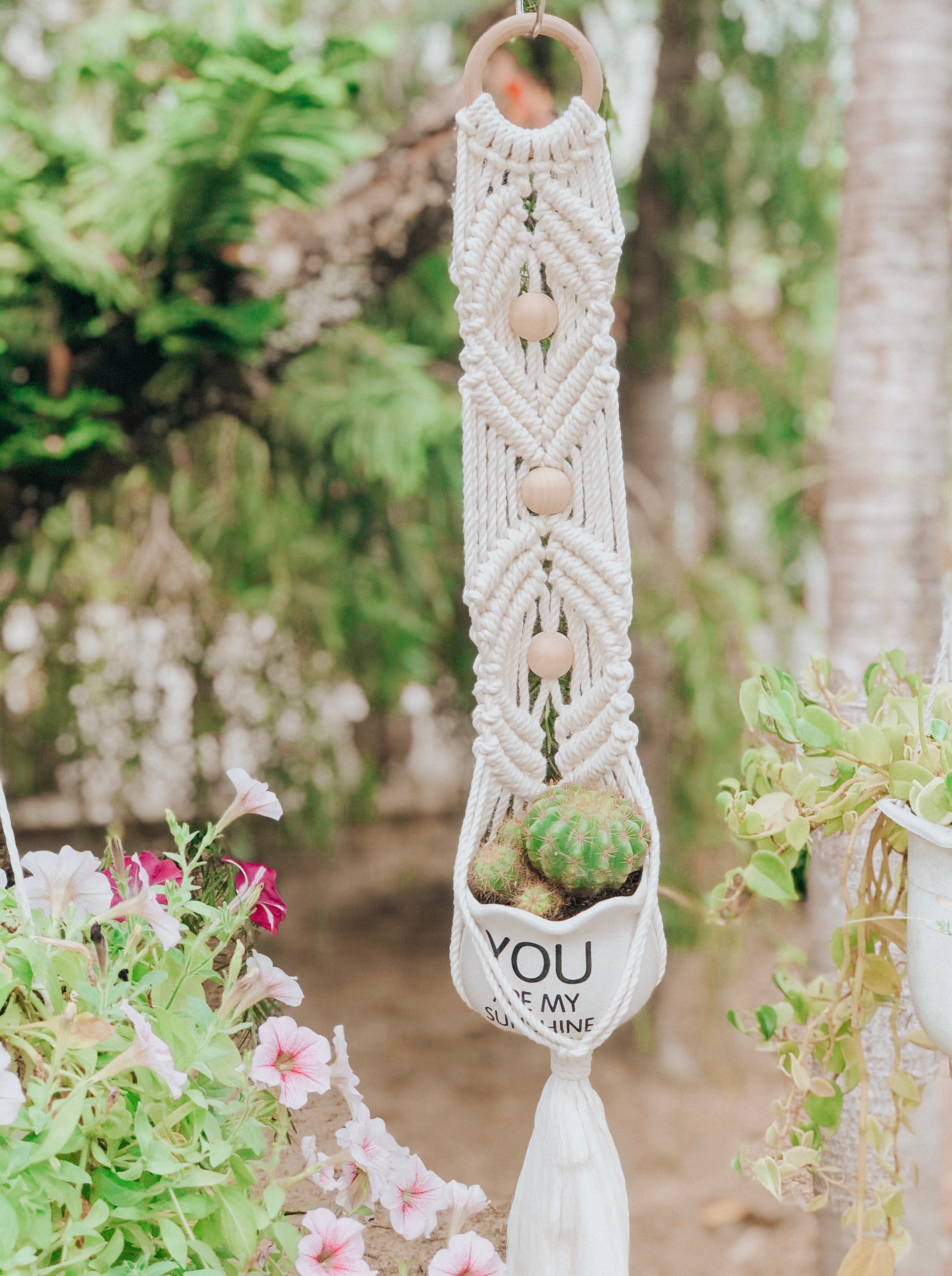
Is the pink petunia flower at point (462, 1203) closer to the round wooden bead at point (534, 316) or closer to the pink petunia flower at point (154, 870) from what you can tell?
the pink petunia flower at point (154, 870)

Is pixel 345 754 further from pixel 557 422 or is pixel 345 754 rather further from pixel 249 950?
pixel 557 422

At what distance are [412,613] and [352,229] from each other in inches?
25.4

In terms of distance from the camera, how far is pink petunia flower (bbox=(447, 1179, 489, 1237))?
66 cm

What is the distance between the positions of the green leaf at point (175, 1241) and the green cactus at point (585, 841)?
0.29 metres

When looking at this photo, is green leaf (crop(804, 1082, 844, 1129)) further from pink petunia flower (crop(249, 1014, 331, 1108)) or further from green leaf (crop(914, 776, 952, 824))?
pink petunia flower (crop(249, 1014, 331, 1108))

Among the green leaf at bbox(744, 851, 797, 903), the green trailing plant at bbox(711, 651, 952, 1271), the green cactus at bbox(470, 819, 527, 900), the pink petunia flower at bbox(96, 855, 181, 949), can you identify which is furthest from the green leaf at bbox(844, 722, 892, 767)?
the pink petunia flower at bbox(96, 855, 181, 949)

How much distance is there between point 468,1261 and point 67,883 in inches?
12.7

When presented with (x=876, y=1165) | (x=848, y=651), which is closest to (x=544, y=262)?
(x=848, y=651)

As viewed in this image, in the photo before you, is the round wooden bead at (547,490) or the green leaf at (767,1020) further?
the green leaf at (767,1020)

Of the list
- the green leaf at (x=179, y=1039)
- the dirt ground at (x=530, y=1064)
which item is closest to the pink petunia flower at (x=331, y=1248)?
the green leaf at (x=179, y=1039)

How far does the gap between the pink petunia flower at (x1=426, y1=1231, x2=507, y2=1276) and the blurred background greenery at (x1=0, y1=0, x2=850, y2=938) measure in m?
1.11

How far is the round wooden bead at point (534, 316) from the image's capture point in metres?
0.70

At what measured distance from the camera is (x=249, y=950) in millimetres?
810

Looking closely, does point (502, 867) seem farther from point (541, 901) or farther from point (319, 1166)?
Answer: point (319, 1166)
